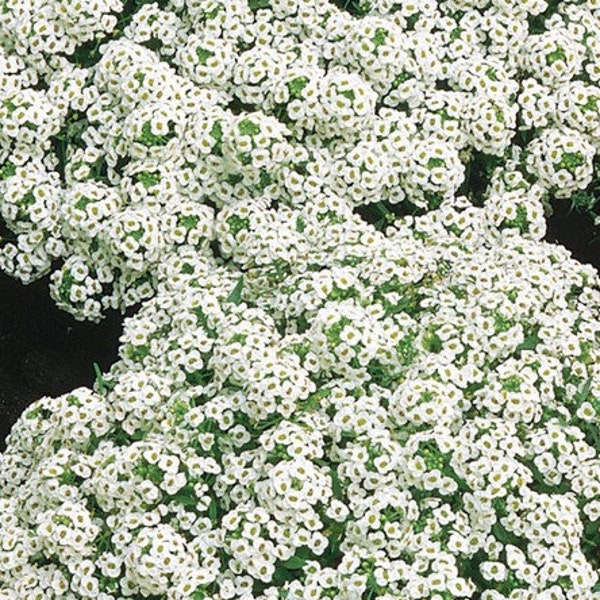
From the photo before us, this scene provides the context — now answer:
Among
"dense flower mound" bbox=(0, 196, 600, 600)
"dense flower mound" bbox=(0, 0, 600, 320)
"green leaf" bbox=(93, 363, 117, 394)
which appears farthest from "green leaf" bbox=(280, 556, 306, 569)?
"dense flower mound" bbox=(0, 0, 600, 320)

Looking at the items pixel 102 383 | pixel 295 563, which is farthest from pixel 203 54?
pixel 295 563

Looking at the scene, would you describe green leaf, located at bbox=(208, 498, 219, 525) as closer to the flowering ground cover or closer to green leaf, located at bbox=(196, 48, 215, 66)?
the flowering ground cover

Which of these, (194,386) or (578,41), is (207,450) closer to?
(194,386)

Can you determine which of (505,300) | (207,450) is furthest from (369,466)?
(505,300)

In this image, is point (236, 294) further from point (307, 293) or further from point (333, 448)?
point (333, 448)

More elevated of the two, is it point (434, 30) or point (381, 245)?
point (434, 30)

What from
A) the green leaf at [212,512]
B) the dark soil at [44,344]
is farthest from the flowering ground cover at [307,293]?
the dark soil at [44,344]

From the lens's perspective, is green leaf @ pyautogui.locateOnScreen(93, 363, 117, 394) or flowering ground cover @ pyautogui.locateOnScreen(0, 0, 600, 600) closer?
flowering ground cover @ pyautogui.locateOnScreen(0, 0, 600, 600)

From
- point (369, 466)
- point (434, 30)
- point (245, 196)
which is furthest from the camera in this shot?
point (434, 30)
